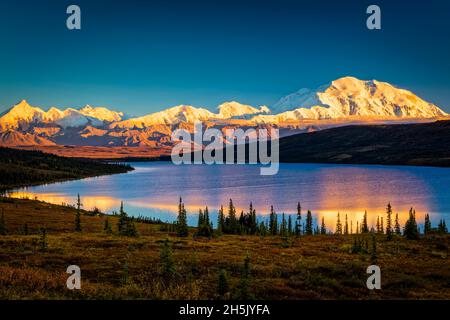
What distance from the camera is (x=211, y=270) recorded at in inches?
1214

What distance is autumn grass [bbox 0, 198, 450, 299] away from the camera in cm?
2305

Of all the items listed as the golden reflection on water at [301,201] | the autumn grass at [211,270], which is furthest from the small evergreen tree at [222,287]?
the golden reflection on water at [301,201]

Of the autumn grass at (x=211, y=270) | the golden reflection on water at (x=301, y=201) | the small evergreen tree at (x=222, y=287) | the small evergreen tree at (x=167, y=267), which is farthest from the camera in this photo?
the golden reflection on water at (x=301, y=201)

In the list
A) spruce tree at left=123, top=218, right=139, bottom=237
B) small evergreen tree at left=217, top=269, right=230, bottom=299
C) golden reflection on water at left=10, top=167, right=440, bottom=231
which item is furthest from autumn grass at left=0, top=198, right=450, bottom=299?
golden reflection on water at left=10, top=167, right=440, bottom=231

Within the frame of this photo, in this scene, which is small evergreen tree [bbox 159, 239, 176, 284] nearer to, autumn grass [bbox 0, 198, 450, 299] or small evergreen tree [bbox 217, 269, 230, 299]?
autumn grass [bbox 0, 198, 450, 299]

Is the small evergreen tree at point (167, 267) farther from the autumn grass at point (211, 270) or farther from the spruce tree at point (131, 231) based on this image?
the spruce tree at point (131, 231)

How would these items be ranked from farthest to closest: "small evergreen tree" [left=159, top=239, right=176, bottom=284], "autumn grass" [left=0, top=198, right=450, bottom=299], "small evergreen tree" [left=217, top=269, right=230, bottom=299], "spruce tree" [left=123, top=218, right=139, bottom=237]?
"spruce tree" [left=123, top=218, right=139, bottom=237]
"small evergreen tree" [left=159, top=239, right=176, bottom=284]
"small evergreen tree" [left=217, top=269, right=230, bottom=299]
"autumn grass" [left=0, top=198, right=450, bottom=299]

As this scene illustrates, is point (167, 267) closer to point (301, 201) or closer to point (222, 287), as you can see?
point (222, 287)

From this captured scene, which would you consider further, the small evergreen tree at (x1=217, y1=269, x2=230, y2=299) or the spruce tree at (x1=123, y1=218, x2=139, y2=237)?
the spruce tree at (x1=123, y1=218, x2=139, y2=237)

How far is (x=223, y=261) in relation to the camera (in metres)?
34.9

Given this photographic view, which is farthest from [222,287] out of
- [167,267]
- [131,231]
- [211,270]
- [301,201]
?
[301,201]

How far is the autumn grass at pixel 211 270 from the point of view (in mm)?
23047
